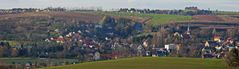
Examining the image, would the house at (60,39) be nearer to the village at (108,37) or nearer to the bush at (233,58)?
the village at (108,37)

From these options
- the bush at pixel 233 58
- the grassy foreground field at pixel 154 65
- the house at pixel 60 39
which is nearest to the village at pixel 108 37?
the house at pixel 60 39

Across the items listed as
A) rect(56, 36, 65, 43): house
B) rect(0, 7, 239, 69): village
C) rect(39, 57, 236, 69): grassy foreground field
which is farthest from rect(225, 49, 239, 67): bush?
rect(56, 36, 65, 43): house

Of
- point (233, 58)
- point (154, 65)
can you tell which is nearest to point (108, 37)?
point (154, 65)

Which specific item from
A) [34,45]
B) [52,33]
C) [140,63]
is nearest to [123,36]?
[52,33]

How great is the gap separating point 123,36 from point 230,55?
86.1 m

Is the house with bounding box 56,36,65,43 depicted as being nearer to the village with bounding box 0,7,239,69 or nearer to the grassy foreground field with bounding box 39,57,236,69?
the village with bounding box 0,7,239,69

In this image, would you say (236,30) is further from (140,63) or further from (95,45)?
(140,63)

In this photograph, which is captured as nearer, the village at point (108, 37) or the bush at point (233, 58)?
the bush at point (233, 58)

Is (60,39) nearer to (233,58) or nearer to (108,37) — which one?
(108,37)

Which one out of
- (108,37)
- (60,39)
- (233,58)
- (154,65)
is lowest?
(108,37)

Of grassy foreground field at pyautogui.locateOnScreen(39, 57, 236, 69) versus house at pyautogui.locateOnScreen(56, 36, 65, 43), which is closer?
grassy foreground field at pyautogui.locateOnScreen(39, 57, 236, 69)

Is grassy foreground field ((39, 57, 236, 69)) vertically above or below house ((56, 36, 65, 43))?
above

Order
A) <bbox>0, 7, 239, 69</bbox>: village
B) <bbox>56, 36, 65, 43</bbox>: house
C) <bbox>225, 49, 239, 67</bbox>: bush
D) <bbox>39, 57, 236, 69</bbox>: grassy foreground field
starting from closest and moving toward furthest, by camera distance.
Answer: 1. <bbox>39, 57, 236, 69</bbox>: grassy foreground field
2. <bbox>225, 49, 239, 67</bbox>: bush
3. <bbox>0, 7, 239, 69</bbox>: village
4. <bbox>56, 36, 65, 43</bbox>: house

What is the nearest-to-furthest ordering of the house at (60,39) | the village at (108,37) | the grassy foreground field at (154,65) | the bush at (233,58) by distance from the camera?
the grassy foreground field at (154,65) < the bush at (233,58) < the village at (108,37) < the house at (60,39)
